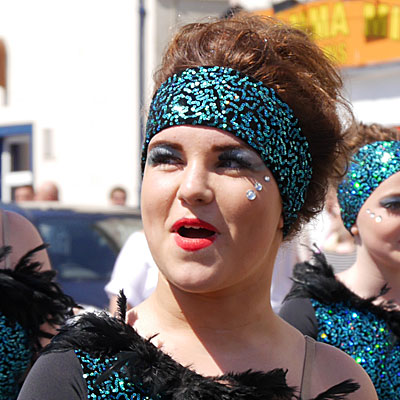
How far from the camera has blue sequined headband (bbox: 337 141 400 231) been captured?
10.0 ft

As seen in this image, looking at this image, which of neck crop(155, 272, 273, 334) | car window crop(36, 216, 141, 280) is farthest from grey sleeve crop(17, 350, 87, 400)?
car window crop(36, 216, 141, 280)

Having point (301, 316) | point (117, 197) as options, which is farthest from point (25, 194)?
point (301, 316)

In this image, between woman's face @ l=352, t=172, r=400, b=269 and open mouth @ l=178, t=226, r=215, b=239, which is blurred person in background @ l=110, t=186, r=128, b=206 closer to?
woman's face @ l=352, t=172, r=400, b=269

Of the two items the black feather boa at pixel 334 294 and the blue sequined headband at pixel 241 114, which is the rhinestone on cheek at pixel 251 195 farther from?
the black feather boa at pixel 334 294

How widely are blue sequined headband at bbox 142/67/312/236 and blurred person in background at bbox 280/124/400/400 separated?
84 centimetres

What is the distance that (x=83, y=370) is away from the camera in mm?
1745

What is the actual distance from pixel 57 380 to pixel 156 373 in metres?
0.22

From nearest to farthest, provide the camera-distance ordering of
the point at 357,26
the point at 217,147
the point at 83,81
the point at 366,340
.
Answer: the point at 217,147 → the point at 366,340 → the point at 357,26 → the point at 83,81

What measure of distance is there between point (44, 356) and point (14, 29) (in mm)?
12808

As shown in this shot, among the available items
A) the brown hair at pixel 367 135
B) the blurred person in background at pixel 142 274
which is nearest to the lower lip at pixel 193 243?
the brown hair at pixel 367 135

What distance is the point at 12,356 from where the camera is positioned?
2.63 meters

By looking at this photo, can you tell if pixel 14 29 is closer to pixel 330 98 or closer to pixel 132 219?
pixel 132 219

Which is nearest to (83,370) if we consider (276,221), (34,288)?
(276,221)

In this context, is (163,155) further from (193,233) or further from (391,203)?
(391,203)
